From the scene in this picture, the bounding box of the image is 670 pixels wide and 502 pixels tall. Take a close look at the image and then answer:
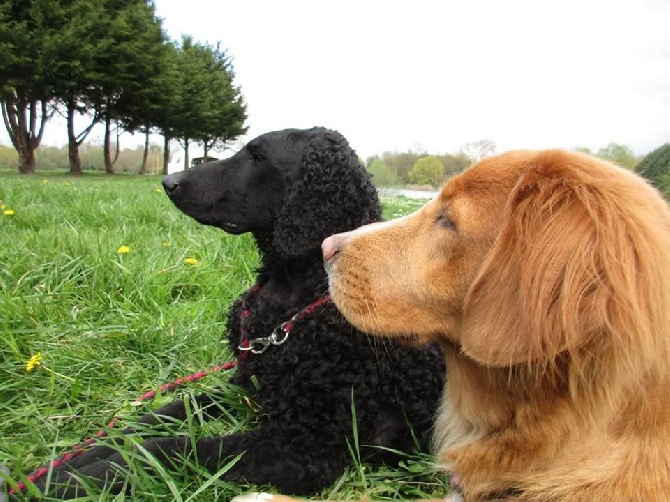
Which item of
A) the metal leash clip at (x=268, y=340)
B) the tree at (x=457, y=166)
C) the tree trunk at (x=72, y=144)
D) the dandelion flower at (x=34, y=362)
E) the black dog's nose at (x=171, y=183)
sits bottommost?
the dandelion flower at (x=34, y=362)

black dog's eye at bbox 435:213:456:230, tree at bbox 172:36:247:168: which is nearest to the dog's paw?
black dog's eye at bbox 435:213:456:230

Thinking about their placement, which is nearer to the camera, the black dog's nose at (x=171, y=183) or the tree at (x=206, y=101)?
the black dog's nose at (x=171, y=183)

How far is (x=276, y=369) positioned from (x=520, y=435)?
117cm

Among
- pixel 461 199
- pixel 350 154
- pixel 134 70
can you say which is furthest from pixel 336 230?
pixel 134 70

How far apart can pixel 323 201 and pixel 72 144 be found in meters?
32.5

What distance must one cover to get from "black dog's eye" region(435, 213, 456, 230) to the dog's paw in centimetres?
126

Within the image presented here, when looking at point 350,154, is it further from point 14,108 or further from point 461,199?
point 14,108

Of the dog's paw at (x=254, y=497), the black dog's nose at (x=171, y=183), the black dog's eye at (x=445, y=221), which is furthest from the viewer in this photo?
the black dog's nose at (x=171, y=183)

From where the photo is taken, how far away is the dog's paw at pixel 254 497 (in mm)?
1980

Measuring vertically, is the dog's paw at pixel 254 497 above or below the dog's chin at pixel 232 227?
below

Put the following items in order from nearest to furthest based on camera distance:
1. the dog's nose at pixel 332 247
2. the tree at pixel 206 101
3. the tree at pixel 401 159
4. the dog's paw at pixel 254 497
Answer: the dog's nose at pixel 332 247
the dog's paw at pixel 254 497
the tree at pixel 401 159
the tree at pixel 206 101

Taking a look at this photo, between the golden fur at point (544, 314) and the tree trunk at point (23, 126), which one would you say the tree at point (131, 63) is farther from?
the golden fur at point (544, 314)

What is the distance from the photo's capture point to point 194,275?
4.05m

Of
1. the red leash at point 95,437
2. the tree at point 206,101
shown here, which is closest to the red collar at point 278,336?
the red leash at point 95,437
